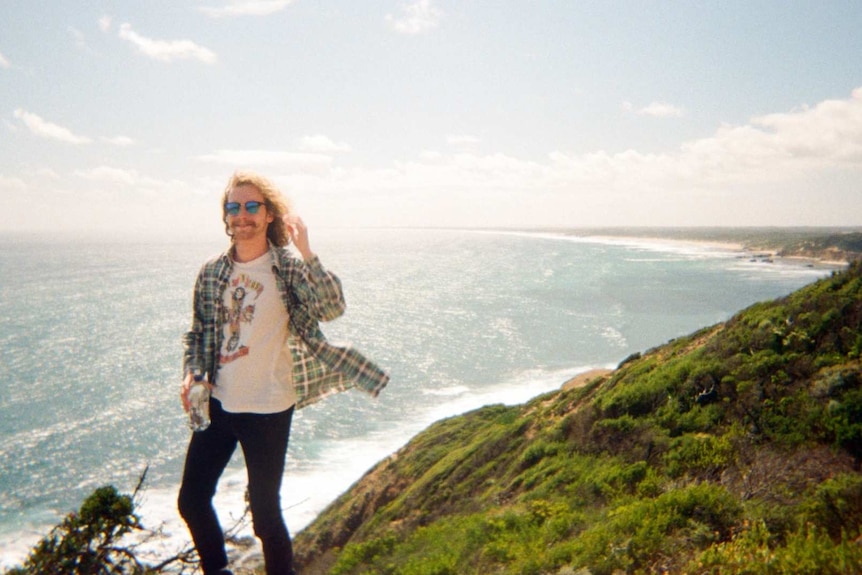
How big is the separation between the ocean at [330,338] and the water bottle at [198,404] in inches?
67.4

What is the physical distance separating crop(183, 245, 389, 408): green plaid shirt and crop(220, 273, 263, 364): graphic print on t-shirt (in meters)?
0.06

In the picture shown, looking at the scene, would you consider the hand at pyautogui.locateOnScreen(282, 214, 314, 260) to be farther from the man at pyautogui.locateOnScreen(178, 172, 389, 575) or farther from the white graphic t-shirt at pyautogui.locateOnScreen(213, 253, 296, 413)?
the white graphic t-shirt at pyautogui.locateOnScreen(213, 253, 296, 413)

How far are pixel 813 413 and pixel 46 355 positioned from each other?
49721 millimetres

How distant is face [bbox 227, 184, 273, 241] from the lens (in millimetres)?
3318

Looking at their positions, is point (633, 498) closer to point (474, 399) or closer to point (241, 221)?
point (241, 221)

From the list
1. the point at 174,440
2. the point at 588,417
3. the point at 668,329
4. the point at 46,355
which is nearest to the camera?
the point at 588,417

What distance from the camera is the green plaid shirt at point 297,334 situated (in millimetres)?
3240

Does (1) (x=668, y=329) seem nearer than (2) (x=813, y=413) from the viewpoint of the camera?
No

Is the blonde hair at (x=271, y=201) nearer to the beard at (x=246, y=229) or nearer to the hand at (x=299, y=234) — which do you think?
the beard at (x=246, y=229)

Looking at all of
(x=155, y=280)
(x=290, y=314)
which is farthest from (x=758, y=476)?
(x=155, y=280)

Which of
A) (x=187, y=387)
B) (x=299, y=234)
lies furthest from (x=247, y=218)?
(x=187, y=387)

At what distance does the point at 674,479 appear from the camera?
23.3 feet

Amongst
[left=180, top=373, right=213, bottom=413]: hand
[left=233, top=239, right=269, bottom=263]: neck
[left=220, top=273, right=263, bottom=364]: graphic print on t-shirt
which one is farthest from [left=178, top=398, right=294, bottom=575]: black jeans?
[left=233, top=239, right=269, bottom=263]: neck

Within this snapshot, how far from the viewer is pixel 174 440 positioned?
91.6 ft
